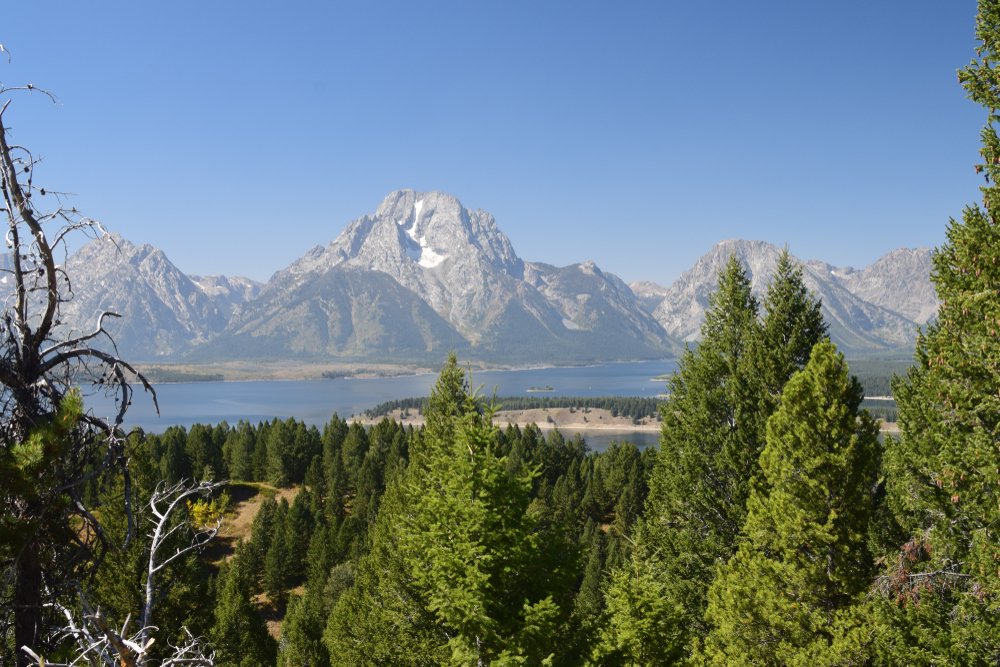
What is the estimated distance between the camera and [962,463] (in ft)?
31.0

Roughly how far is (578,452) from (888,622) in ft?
342

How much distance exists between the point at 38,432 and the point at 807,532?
13519 millimetres

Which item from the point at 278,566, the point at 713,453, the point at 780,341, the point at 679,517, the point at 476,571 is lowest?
the point at 278,566

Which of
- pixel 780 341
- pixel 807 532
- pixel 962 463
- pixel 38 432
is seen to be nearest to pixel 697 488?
pixel 807 532

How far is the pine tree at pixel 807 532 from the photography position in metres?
13.0

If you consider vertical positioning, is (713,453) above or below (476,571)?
above

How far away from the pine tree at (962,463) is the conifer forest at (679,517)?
1.6 inches

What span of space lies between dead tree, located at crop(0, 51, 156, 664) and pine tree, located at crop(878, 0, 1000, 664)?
11.4m

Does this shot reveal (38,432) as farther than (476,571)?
No

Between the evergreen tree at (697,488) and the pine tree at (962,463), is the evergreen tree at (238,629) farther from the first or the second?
the pine tree at (962,463)

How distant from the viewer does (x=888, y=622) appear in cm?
1063

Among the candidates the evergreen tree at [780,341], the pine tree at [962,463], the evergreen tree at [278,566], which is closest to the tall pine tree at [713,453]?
the evergreen tree at [780,341]

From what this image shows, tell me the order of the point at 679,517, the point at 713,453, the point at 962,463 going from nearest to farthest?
the point at 962,463 < the point at 713,453 < the point at 679,517

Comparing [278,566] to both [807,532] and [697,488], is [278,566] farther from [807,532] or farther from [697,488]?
[807,532]
